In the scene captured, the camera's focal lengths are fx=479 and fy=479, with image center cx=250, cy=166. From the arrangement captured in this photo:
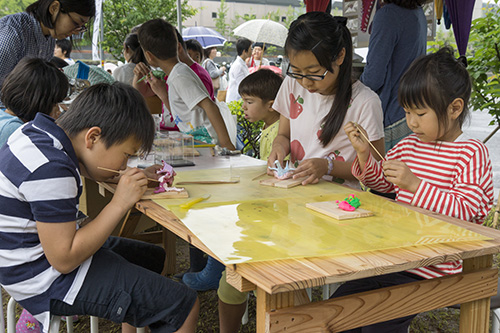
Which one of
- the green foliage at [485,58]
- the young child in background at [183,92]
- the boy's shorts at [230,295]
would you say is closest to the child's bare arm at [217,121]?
the young child in background at [183,92]

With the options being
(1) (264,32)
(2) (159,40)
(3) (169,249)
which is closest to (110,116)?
(2) (159,40)

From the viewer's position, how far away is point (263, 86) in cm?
284

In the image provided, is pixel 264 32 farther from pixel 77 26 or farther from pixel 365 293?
pixel 365 293

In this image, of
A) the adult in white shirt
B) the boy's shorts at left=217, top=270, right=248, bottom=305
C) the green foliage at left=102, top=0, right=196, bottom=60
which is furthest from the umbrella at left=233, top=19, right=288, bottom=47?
the boy's shorts at left=217, top=270, right=248, bottom=305

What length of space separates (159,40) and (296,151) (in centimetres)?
129

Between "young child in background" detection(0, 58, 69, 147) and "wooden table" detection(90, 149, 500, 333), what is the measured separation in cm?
131

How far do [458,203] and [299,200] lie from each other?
1.57 ft

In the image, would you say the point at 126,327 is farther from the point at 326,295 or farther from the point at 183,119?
the point at 183,119

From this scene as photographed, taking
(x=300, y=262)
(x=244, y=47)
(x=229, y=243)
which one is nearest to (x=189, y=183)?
(x=229, y=243)

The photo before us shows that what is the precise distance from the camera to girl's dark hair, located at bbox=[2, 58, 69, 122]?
2.22 metres

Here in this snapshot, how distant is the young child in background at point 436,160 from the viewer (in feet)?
4.69

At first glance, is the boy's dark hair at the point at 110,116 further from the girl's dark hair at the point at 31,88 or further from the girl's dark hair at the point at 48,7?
the girl's dark hair at the point at 48,7

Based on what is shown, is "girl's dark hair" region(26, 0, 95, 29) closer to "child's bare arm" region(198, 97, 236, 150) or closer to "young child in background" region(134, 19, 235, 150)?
"young child in background" region(134, 19, 235, 150)

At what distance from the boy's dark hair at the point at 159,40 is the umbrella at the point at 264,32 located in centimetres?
512
